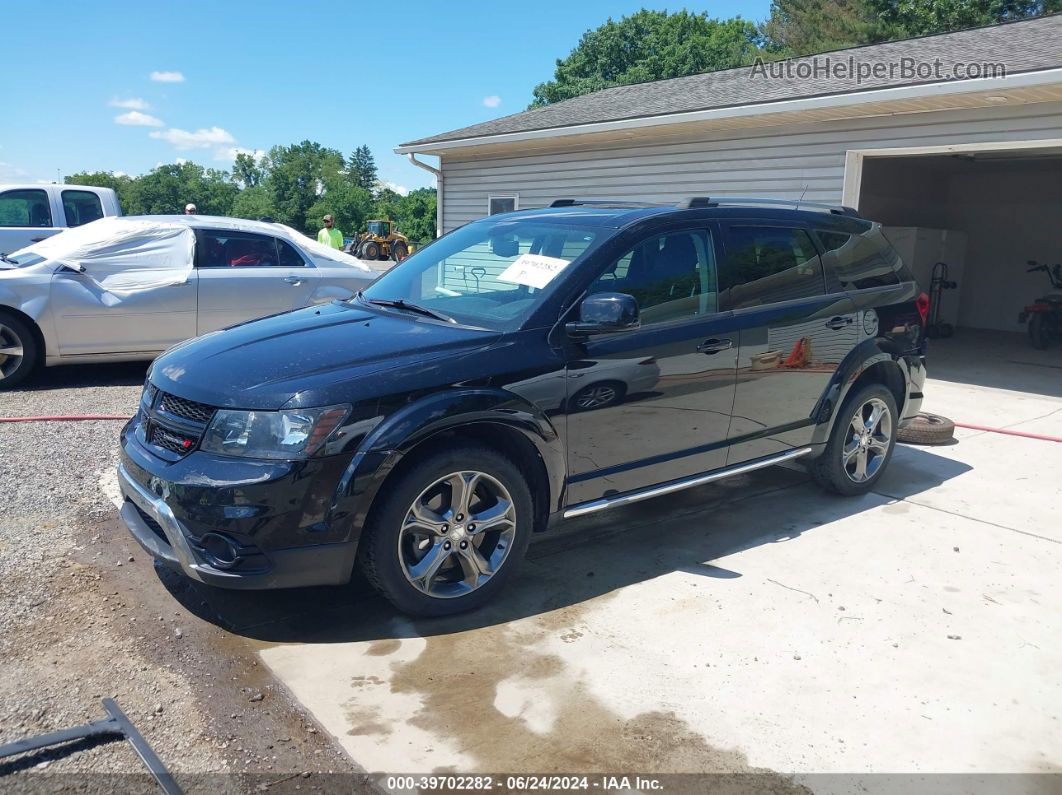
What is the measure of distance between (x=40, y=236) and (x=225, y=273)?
15.8 ft

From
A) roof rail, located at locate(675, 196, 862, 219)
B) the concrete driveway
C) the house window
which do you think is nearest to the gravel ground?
the concrete driveway

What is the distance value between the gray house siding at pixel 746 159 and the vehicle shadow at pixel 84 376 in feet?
22.7

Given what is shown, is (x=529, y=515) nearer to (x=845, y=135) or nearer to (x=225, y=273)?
(x=225, y=273)

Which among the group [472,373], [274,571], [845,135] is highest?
[845,135]

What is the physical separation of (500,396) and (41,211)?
10.8 m

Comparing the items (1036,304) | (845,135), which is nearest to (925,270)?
(1036,304)

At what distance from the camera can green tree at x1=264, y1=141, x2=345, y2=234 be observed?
300ft

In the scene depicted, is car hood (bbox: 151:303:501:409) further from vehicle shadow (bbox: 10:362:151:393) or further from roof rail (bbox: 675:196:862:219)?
vehicle shadow (bbox: 10:362:151:393)

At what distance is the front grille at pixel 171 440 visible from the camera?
11.3ft

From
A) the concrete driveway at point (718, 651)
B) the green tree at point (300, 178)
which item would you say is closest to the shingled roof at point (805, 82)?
the concrete driveway at point (718, 651)

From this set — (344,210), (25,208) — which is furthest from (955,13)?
(344,210)

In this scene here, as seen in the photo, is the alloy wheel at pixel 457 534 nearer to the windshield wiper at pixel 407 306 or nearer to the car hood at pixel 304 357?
the car hood at pixel 304 357

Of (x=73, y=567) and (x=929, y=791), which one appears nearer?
(x=929, y=791)

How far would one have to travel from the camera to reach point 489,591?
378cm
